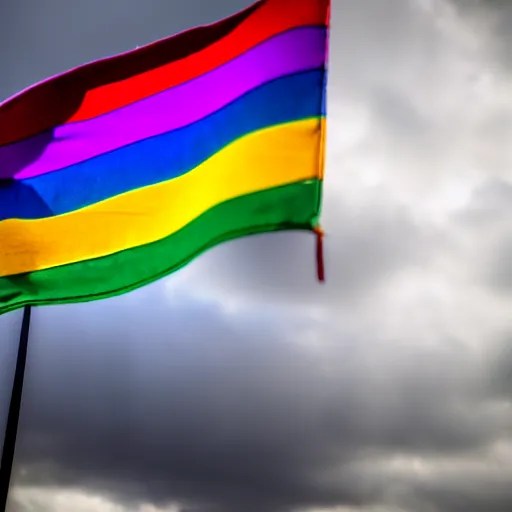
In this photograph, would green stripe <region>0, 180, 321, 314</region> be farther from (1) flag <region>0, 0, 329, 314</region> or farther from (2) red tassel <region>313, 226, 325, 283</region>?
(2) red tassel <region>313, 226, 325, 283</region>

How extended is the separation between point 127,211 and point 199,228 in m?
1.52

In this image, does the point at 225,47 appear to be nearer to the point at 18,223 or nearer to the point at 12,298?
the point at 18,223

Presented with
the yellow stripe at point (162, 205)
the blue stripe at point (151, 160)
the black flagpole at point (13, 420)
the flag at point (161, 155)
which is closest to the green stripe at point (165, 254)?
the flag at point (161, 155)

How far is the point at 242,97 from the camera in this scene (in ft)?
38.0

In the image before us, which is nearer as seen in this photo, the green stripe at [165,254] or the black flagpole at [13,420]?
the black flagpole at [13,420]

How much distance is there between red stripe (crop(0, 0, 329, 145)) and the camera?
12055 mm

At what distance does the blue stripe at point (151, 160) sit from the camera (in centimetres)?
1138

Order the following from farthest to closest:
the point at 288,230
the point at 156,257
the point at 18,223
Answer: the point at 18,223
the point at 156,257
the point at 288,230

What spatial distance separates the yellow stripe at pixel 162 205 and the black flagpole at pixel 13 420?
1.81 m

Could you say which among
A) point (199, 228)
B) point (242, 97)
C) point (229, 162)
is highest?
point (242, 97)

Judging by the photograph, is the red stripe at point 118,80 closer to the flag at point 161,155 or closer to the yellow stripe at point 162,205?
the flag at point 161,155

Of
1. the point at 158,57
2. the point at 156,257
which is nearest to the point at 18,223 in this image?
the point at 156,257

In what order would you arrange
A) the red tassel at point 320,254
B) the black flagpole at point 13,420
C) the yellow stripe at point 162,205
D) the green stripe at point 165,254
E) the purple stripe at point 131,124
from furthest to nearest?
the purple stripe at point 131,124 < the yellow stripe at point 162,205 < the green stripe at point 165,254 < the red tassel at point 320,254 < the black flagpole at point 13,420

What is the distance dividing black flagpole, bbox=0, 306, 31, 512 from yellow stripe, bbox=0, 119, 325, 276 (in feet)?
5.92
